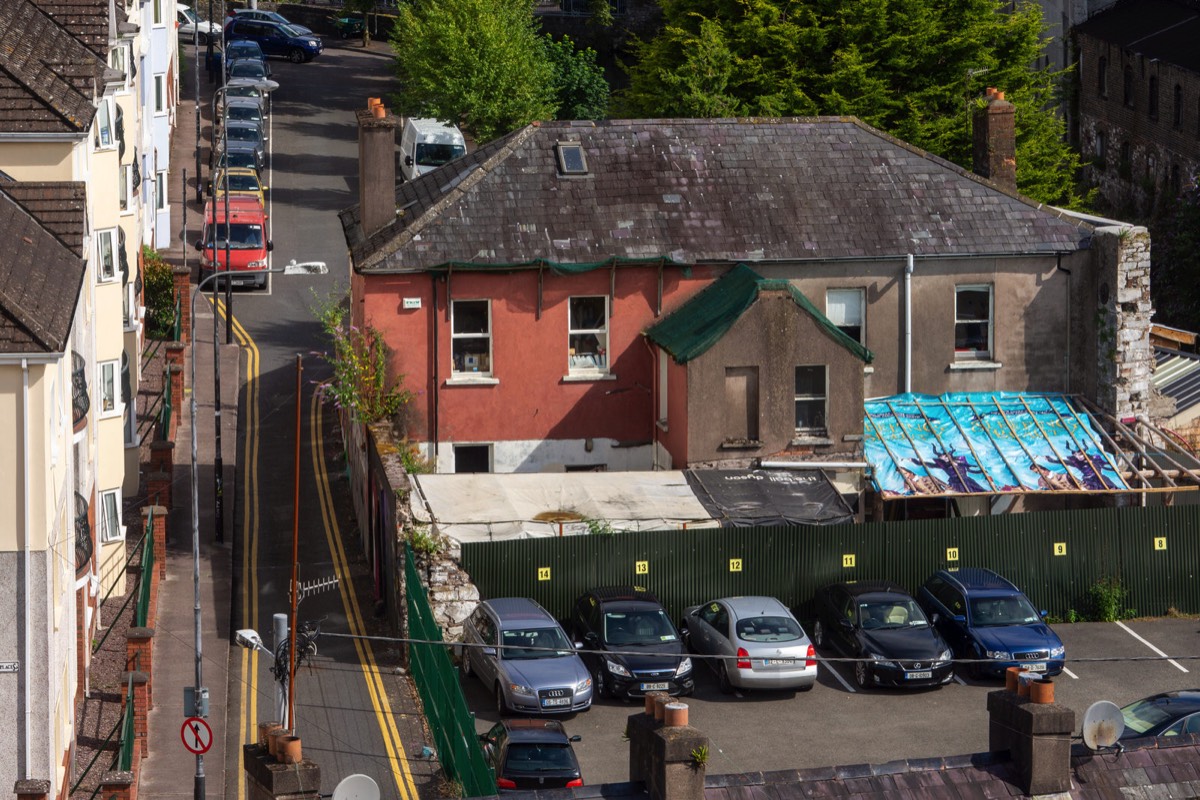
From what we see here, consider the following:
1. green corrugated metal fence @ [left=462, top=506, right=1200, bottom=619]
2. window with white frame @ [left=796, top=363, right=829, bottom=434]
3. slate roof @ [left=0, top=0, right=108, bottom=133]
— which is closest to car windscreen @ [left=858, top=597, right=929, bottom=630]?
green corrugated metal fence @ [left=462, top=506, right=1200, bottom=619]

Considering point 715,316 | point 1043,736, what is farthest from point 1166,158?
point 1043,736

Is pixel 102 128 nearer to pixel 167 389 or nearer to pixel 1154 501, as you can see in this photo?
pixel 167 389

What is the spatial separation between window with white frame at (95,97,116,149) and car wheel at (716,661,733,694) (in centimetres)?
1829

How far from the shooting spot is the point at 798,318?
4169 centimetres

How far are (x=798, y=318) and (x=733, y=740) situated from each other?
11.0 metres

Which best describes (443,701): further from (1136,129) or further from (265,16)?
(265,16)

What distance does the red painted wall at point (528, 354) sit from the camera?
43.1 meters

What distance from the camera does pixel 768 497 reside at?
40812mm

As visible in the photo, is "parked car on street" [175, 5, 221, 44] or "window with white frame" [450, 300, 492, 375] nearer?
"window with white frame" [450, 300, 492, 375]

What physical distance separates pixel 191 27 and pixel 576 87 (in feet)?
89.4

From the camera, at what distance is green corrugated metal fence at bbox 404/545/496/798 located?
29.8 metres

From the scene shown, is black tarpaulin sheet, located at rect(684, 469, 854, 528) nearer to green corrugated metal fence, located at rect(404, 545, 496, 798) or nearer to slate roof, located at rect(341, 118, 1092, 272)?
slate roof, located at rect(341, 118, 1092, 272)

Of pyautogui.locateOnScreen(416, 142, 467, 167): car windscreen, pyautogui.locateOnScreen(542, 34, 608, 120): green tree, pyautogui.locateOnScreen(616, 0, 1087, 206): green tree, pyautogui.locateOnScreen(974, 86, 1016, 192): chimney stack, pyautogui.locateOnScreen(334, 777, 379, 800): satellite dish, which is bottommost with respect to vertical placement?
pyautogui.locateOnScreen(334, 777, 379, 800): satellite dish

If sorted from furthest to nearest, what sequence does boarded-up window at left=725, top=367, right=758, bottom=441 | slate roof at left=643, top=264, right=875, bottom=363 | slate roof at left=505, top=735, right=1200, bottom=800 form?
boarded-up window at left=725, top=367, right=758, bottom=441, slate roof at left=643, top=264, right=875, bottom=363, slate roof at left=505, top=735, right=1200, bottom=800
